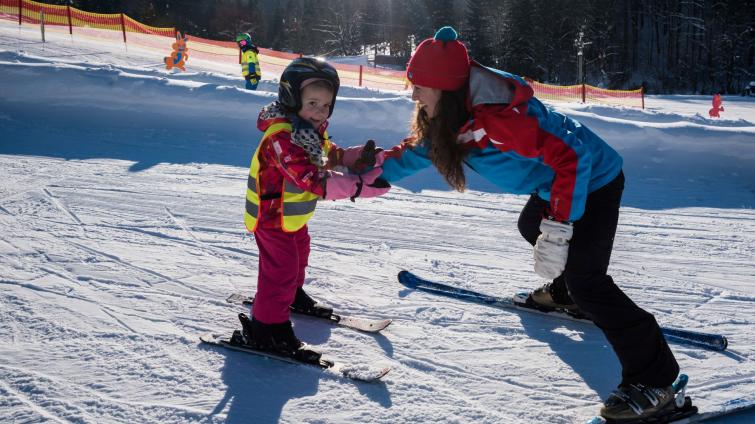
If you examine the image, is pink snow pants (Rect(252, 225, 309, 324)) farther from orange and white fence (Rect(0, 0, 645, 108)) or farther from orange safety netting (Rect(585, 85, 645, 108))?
orange safety netting (Rect(585, 85, 645, 108))

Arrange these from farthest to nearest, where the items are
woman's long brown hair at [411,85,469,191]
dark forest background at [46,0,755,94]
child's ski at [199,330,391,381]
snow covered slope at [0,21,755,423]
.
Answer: dark forest background at [46,0,755,94]
child's ski at [199,330,391,381]
snow covered slope at [0,21,755,423]
woman's long brown hair at [411,85,469,191]

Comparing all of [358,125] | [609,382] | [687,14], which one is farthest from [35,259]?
[687,14]

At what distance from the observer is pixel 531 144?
249cm

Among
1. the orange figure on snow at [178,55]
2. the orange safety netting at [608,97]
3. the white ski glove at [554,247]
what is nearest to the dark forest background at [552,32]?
the orange safety netting at [608,97]

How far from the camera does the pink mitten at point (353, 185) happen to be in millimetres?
2963

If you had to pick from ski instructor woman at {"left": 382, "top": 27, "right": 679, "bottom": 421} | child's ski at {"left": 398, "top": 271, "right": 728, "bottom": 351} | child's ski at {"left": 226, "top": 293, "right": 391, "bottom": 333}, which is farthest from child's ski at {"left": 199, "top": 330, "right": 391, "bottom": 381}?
child's ski at {"left": 398, "top": 271, "right": 728, "bottom": 351}

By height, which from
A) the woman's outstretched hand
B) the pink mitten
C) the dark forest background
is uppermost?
the dark forest background

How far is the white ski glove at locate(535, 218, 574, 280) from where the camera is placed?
2465 millimetres

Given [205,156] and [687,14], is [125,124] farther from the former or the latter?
[687,14]

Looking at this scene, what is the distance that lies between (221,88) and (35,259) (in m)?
5.30

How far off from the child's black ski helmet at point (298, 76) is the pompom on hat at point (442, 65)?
1.84 ft

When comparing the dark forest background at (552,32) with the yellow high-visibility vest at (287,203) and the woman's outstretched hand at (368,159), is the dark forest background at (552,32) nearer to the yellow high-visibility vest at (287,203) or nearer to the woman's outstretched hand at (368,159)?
the woman's outstretched hand at (368,159)

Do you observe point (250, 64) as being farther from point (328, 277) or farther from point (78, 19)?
point (78, 19)

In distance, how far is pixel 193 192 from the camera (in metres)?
6.14
